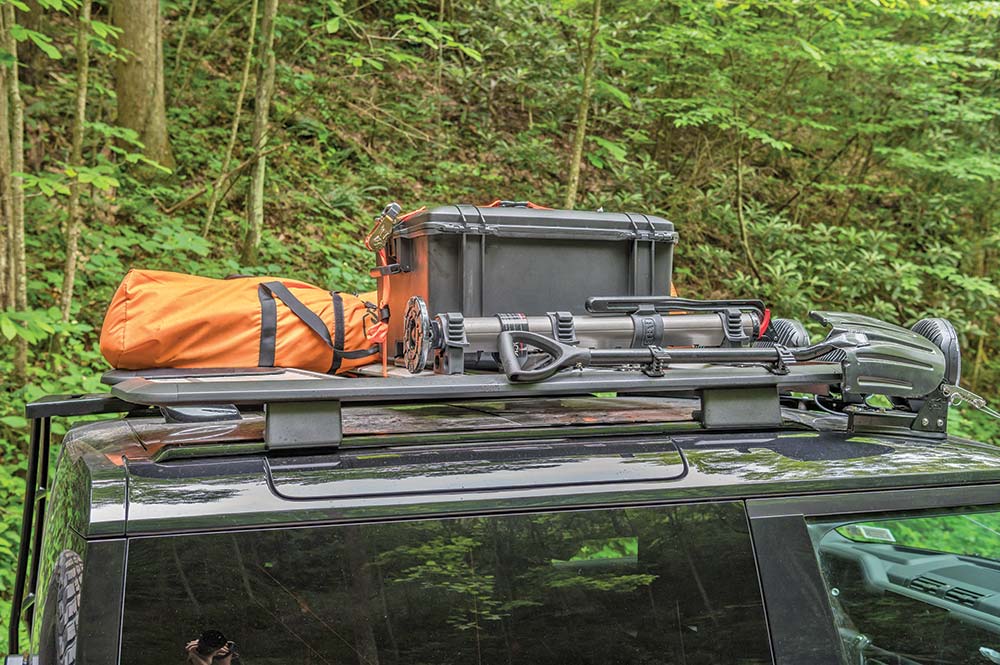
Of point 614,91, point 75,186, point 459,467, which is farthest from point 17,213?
point 614,91

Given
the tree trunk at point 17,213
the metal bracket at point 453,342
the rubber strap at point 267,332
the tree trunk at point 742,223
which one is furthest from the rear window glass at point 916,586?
the tree trunk at point 742,223

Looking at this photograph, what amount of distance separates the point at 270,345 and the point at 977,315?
9.54 meters

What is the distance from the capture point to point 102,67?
9352mm

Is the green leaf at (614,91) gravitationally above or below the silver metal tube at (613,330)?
above

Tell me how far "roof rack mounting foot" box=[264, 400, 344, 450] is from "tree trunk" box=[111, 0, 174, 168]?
23.6 feet

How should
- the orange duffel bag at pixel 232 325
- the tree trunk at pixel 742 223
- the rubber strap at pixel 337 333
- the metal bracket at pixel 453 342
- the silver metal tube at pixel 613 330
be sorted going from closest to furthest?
the metal bracket at pixel 453 342, the silver metal tube at pixel 613 330, the orange duffel bag at pixel 232 325, the rubber strap at pixel 337 333, the tree trunk at pixel 742 223

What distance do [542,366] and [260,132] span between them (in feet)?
22.5

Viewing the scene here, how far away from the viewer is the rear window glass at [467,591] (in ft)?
4.79

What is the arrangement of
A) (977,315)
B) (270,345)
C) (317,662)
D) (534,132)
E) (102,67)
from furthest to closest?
(534,132) < (977,315) < (102,67) < (270,345) < (317,662)

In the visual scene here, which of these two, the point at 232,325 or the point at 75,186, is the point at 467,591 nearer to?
the point at 232,325

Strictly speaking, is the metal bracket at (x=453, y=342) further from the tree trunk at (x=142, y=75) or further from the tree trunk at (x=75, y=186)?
the tree trunk at (x=142, y=75)

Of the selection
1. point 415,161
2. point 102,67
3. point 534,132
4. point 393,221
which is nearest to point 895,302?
point 534,132

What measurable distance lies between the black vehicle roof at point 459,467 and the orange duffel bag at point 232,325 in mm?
595

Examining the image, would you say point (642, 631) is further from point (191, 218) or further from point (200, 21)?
point (200, 21)
